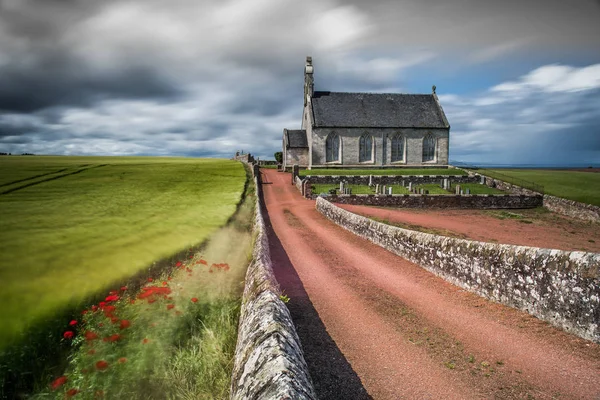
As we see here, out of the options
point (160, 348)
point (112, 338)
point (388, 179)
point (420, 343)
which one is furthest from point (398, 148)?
point (112, 338)

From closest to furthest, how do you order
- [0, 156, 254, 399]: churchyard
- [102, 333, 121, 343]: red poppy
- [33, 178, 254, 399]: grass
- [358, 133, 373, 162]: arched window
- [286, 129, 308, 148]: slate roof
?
[33, 178, 254, 399]: grass
[0, 156, 254, 399]: churchyard
[102, 333, 121, 343]: red poppy
[286, 129, 308, 148]: slate roof
[358, 133, 373, 162]: arched window

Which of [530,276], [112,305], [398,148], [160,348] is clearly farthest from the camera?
[398,148]

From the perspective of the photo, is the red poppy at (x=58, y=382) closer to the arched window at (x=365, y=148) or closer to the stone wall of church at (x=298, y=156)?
the stone wall of church at (x=298, y=156)

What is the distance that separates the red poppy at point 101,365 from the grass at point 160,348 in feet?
0.18

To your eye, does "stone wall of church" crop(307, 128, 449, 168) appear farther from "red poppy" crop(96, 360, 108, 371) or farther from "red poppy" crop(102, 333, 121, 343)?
"red poppy" crop(96, 360, 108, 371)

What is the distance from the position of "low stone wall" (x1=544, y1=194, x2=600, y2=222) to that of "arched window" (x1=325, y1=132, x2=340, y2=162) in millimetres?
31458

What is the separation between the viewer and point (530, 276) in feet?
26.0

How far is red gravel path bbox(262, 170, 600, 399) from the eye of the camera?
223 inches

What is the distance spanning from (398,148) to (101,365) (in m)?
59.5

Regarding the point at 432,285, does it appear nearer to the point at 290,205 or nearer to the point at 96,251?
the point at 96,251

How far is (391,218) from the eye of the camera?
24.3 meters

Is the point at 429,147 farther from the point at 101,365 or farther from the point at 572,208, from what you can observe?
the point at 101,365

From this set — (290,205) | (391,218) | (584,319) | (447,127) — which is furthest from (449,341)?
(447,127)

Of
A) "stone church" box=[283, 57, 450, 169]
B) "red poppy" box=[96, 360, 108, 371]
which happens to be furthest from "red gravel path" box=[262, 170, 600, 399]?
"stone church" box=[283, 57, 450, 169]
